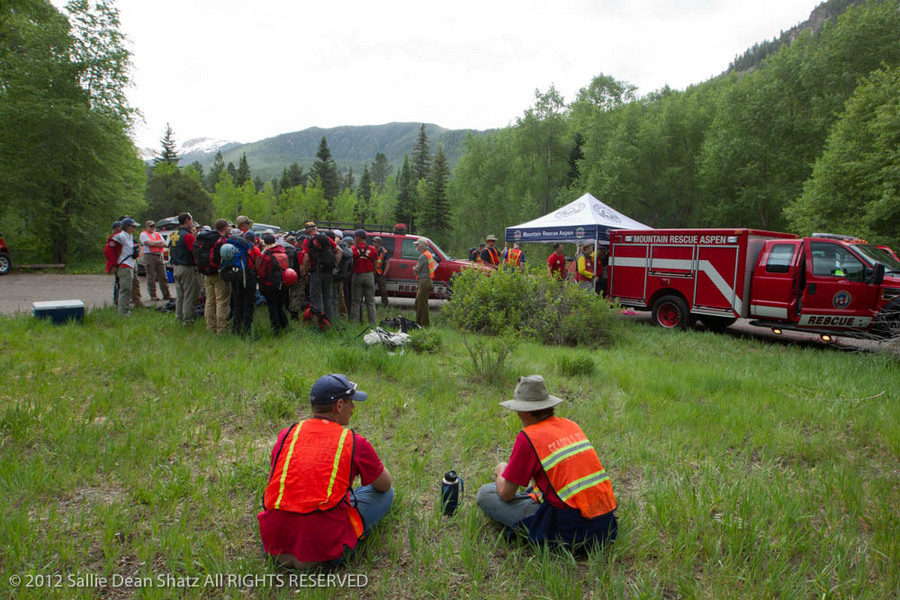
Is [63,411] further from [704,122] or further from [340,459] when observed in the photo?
[704,122]

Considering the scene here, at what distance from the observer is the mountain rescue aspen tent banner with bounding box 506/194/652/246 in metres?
14.0

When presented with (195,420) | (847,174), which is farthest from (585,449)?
(847,174)

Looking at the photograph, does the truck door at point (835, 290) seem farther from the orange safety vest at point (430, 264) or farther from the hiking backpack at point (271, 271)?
the hiking backpack at point (271, 271)

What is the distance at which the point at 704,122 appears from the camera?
3912 cm

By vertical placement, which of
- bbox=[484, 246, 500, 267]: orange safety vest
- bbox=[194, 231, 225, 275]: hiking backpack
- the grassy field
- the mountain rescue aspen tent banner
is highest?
the mountain rescue aspen tent banner

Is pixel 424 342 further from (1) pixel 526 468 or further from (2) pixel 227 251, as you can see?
(1) pixel 526 468

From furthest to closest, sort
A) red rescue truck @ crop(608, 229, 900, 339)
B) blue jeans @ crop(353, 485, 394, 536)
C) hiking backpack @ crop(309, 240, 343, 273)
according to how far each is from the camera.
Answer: hiking backpack @ crop(309, 240, 343, 273) → red rescue truck @ crop(608, 229, 900, 339) → blue jeans @ crop(353, 485, 394, 536)

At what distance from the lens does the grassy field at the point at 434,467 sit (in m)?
2.60

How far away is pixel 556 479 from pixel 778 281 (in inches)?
366

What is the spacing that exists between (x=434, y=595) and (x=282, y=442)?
1.15 metres

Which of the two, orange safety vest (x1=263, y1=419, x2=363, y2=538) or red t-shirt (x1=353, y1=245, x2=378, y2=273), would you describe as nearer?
orange safety vest (x1=263, y1=419, x2=363, y2=538)

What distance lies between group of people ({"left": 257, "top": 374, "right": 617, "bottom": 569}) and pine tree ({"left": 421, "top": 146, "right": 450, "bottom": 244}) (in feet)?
170

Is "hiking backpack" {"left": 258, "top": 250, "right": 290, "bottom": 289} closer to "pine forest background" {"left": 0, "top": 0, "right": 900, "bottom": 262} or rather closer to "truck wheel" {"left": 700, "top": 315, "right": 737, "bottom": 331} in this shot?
"pine forest background" {"left": 0, "top": 0, "right": 900, "bottom": 262}

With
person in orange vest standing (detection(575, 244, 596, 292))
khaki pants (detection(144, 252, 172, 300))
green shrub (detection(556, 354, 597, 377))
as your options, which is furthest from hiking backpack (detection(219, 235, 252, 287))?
person in orange vest standing (detection(575, 244, 596, 292))
